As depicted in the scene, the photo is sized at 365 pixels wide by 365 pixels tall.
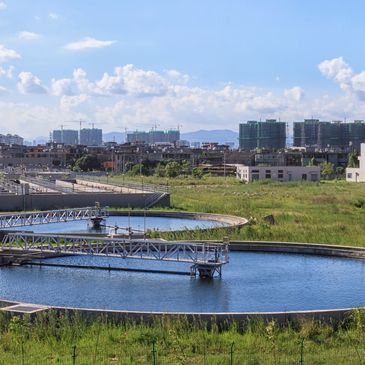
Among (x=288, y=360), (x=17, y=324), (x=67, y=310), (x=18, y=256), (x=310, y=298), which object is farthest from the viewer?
(x=18, y=256)

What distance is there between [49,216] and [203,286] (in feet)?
60.1

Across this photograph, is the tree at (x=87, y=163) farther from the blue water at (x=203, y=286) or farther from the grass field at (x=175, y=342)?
the grass field at (x=175, y=342)

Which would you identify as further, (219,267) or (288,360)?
(219,267)

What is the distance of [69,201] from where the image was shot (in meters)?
45.6

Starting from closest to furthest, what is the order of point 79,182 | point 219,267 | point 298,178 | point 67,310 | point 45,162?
point 67,310, point 219,267, point 79,182, point 298,178, point 45,162

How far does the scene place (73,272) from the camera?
79.1 ft

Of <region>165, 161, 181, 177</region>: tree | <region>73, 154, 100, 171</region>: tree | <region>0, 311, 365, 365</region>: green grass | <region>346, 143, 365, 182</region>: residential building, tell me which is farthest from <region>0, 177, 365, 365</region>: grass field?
<region>73, 154, 100, 171</region>: tree

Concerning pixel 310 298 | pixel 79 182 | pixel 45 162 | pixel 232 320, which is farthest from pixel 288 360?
pixel 45 162

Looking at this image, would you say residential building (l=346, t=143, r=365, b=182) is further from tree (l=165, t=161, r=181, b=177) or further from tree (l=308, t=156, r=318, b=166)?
tree (l=165, t=161, r=181, b=177)

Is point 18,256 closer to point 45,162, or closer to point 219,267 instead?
point 219,267

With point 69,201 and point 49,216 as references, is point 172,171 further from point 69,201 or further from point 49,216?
point 49,216

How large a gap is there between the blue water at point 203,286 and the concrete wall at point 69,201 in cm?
1891

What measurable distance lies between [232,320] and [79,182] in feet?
190

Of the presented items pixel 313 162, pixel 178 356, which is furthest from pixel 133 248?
pixel 313 162
